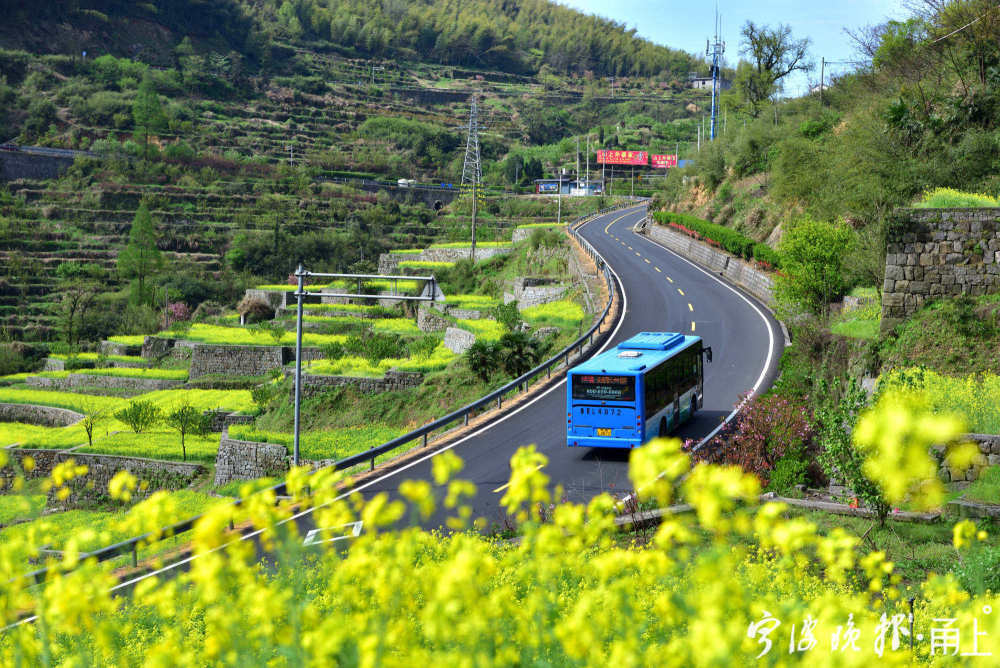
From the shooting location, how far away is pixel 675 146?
146750 millimetres

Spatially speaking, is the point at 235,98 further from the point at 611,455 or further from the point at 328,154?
the point at 611,455

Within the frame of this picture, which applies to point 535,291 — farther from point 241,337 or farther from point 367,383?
point 241,337

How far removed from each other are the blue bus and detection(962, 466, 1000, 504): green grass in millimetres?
7191

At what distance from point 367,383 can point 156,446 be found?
8860mm

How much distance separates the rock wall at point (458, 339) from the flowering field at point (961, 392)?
2355 cm

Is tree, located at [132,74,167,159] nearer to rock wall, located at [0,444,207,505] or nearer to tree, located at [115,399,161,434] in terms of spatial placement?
tree, located at [115,399,161,434]

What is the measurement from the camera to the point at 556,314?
40188mm

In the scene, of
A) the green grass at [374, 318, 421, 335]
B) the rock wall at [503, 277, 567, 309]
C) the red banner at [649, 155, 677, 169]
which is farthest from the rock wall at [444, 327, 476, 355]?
the red banner at [649, 155, 677, 169]

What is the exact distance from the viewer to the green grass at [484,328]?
37094 millimetres

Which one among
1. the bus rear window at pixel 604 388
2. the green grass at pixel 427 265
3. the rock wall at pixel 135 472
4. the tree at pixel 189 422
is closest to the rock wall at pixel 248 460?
the rock wall at pixel 135 472

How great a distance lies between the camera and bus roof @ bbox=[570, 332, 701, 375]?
64.3 feet

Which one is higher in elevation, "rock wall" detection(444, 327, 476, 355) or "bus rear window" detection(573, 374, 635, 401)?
"bus rear window" detection(573, 374, 635, 401)

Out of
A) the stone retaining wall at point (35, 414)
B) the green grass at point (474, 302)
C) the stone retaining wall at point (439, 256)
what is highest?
the stone retaining wall at point (439, 256)

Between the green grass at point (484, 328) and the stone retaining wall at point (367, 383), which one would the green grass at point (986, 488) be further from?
the green grass at point (484, 328)
